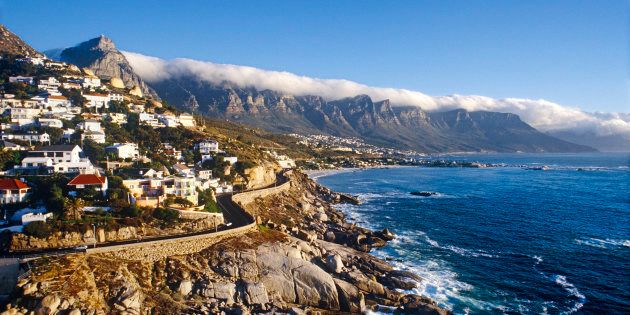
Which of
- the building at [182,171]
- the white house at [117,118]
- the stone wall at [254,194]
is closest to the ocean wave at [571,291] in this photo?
the stone wall at [254,194]

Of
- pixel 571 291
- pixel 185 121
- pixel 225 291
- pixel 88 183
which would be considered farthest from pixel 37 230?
pixel 185 121

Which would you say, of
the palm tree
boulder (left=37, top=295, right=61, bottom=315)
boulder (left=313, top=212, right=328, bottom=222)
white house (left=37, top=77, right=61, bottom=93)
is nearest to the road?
the palm tree

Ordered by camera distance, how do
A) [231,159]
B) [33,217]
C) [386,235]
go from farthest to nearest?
[231,159] → [386,235] → [33,217]

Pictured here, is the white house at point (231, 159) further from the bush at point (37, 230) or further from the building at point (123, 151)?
the bush at point (37, 230)

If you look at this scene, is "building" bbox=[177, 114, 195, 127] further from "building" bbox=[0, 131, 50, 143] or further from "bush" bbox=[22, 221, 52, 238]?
"bush" bbox=[22, 221, 52, 238]

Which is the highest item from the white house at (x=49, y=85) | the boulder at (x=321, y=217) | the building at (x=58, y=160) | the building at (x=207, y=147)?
the white house at (x=49, y=85)

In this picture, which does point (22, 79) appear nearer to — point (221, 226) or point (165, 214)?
point (165, 214)

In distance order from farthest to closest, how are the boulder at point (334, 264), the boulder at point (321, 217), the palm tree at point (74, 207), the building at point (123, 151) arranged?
the boulder at point (321, 217) < the building at point (123, 151) < the boulder at point (334, 264) < the palm tree at point (74, 207)
